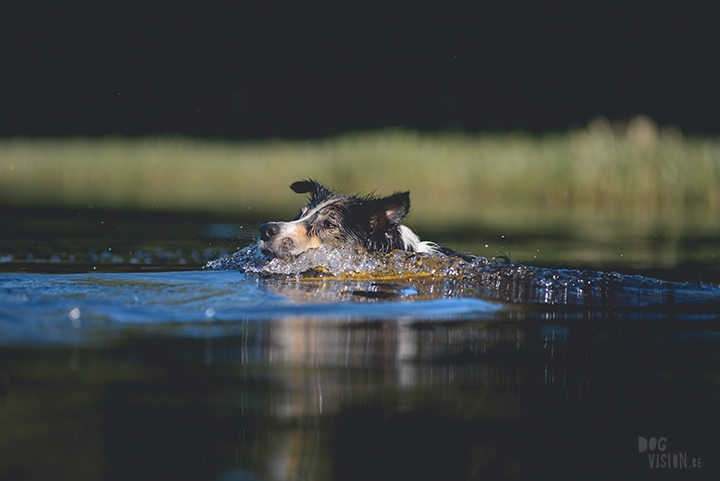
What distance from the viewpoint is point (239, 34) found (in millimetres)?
39312

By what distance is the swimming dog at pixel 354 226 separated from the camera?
6.16 metres

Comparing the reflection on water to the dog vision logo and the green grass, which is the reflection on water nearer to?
the dog vision logo

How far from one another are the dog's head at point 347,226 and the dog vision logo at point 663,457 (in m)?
3.66

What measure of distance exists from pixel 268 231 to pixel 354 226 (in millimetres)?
902

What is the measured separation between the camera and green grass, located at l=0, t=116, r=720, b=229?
13.1m

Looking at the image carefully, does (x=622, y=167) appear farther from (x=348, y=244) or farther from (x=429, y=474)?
(x=429, y=474)

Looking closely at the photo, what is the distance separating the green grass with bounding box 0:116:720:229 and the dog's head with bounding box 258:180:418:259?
4725 millimetres

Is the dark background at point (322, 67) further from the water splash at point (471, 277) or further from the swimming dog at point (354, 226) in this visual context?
the water splash at point (471, 277)

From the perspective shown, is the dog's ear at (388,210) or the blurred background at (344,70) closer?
the dog's ear at (388,210)

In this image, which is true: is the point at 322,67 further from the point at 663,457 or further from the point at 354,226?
the point at 663,457

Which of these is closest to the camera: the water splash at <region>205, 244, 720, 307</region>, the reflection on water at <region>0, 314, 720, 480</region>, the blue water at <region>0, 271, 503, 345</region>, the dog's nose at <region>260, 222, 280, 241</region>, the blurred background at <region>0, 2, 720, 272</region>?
the reflection on water at <region>0, 314, 720, 480</region>

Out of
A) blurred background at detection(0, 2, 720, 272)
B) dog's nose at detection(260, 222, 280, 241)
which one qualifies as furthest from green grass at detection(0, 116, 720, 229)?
blurred background at detection(0, 2, 720, 272)

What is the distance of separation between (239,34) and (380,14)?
24.0 feet

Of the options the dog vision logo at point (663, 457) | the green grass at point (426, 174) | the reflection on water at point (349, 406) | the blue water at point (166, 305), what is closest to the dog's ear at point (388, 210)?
the blue water at point (166, 305)
